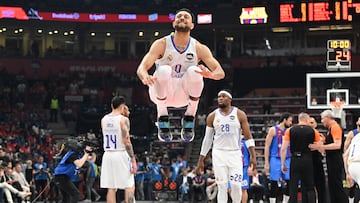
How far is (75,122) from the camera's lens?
116ft

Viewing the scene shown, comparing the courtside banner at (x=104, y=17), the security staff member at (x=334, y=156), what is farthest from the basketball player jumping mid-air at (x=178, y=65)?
the courtside banner at (x=104, y=17)

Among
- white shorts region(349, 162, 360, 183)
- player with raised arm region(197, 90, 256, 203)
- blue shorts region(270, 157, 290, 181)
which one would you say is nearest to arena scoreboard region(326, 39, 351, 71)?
blue shorts region(270, 157, 290, 181)

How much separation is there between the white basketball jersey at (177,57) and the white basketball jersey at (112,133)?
3.80 metres

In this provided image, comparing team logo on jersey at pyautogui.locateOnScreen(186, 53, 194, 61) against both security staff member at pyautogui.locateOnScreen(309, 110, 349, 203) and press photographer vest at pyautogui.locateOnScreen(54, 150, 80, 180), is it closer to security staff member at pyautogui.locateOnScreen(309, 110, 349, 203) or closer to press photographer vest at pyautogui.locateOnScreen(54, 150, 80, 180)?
security staff member at pyautogui.locateOnScreen(309, 110, 349, 203)

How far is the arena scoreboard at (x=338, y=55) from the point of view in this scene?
21781 millimetres

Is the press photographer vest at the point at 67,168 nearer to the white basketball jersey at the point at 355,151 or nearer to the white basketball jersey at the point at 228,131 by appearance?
the white basketball jersey at the point at 228,131

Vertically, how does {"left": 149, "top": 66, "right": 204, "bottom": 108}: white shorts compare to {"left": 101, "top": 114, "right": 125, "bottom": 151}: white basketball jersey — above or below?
above

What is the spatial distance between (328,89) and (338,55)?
1.56 metres

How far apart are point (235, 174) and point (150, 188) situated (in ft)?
43.0

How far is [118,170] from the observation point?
13359 mm

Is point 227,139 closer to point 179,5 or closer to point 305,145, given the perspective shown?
point 305,145

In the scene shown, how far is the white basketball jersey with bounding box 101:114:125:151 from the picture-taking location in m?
13.3

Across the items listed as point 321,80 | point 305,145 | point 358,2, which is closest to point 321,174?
point 305,145

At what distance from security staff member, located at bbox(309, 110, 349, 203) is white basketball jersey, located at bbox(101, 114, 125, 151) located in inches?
145
